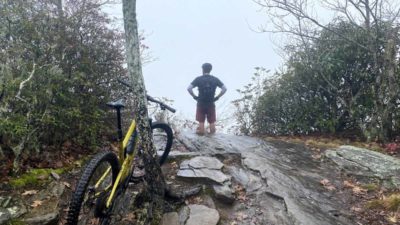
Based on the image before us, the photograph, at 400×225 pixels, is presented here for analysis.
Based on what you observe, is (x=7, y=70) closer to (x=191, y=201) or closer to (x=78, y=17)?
(x=78, y=17)

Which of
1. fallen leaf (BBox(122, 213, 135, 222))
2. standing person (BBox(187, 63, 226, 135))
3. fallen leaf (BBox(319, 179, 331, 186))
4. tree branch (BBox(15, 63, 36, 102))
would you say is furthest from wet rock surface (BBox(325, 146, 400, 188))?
tree branch (BBox(15, 63, 36, 102))

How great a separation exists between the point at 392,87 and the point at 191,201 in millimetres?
6225

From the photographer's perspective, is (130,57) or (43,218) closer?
(43,218)

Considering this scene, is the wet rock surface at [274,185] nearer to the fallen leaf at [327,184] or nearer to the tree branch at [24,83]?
the fallen leaf at [327,184]

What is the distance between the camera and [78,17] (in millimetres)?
7051

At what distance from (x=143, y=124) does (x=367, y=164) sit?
446cm

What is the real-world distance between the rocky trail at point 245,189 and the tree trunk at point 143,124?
18 cm

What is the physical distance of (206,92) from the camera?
9.30 m

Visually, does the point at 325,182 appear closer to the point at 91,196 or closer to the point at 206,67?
the point at 91,196

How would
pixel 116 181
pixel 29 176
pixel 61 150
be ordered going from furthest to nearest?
1. pixel 61 150
2. pixel 29 176
3. pixel 116 181

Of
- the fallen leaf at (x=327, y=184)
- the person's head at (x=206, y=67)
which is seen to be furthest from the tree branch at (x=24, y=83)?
the fallen leaf at (x=327, y=184)

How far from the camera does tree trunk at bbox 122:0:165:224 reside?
4.59 meters

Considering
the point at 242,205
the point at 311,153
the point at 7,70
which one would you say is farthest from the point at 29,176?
the point at 311,153

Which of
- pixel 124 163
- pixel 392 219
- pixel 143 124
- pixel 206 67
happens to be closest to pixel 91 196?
pixel 124 163
